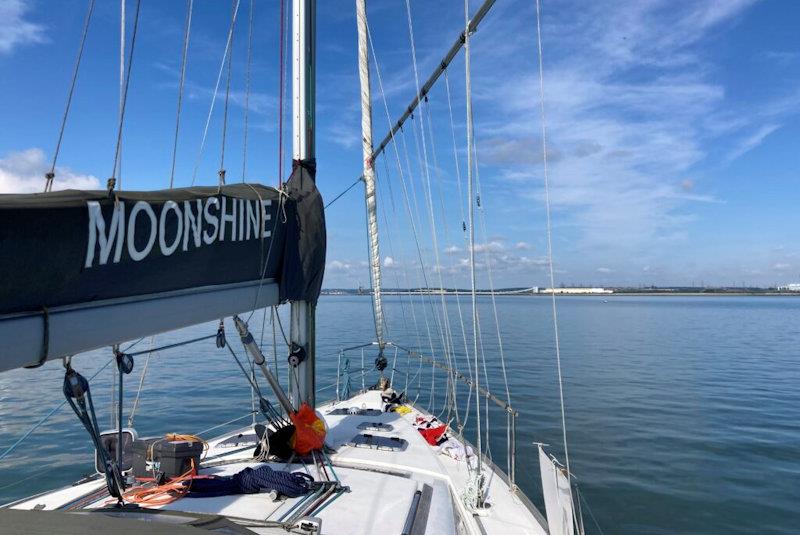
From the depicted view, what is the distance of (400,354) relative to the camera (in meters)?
26.0

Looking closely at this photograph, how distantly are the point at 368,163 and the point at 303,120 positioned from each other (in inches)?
193

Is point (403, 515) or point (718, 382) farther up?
point (403, 515)

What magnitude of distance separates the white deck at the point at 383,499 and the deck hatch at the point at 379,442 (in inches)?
3.1

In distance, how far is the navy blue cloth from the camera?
4.33 m

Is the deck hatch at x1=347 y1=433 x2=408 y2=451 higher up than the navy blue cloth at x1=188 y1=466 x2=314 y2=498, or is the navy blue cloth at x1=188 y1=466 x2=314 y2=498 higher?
the navy blue cloth at x1=188 y1=466 x2=314 y2=498

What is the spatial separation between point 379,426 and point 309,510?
362 cm

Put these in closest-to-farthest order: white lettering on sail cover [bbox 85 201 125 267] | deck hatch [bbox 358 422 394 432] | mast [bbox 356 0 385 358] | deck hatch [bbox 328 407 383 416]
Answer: white lettering on sail cover [bbox 85 201 125 267] → deck hatch [bbox 358 422 394 432] → deck hatch [bbox 328 407 383 416] → mast [bbox 356 0 385 358]

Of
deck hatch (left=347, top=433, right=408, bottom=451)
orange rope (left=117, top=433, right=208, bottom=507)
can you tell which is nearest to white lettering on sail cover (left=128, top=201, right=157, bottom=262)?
orange rope (left=117, top=433, right=208, bottom=507)

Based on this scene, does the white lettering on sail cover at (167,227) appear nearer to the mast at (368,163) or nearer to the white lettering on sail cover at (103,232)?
the white lettering on sail cover at (103,232)

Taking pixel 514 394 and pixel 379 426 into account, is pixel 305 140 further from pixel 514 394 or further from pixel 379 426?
pixel 514 394

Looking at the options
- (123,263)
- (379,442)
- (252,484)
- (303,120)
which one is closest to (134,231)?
(123,263)

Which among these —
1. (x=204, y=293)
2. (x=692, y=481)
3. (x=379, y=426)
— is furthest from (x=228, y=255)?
(x=692, y=481)

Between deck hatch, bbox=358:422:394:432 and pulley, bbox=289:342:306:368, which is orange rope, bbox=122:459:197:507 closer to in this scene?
pulley, bbox=289:342:306:368

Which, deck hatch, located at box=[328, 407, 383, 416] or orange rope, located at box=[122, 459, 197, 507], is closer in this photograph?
orange rope, located at box=[122, 459, 197, 507]
